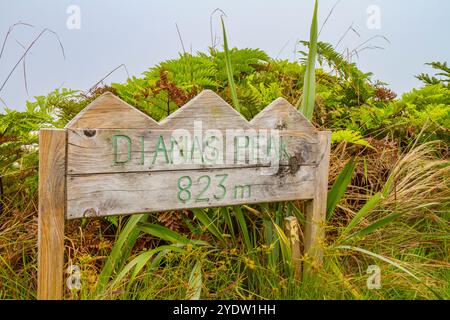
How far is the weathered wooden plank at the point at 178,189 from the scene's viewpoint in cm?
211

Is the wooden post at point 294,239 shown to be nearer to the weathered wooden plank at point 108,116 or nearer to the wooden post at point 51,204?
the weathered wooden plank at point 108,116

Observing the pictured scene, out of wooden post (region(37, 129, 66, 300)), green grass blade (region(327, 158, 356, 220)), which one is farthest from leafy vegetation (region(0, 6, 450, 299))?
wooden post (region(37, 129, 66, 300))

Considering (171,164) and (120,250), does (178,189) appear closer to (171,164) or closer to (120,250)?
(171,164)

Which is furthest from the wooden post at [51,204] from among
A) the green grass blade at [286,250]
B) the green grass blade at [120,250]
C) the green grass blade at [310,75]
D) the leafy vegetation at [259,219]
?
the green grass blade at [310,75]

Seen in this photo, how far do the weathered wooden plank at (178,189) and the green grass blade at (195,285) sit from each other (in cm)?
31

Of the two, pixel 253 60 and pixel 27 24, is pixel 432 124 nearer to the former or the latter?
pixel 253 60

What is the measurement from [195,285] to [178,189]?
0.43 m

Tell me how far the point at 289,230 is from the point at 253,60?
6.97 ft

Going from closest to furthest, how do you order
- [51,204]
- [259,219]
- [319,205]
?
[51,204]
[319,205]
[259,219]

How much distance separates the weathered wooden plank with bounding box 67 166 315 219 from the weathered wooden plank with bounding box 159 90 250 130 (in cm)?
21

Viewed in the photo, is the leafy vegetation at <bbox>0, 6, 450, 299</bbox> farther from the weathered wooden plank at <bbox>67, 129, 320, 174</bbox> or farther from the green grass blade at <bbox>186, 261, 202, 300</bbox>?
the weathered wooden plank at <bbox>67, 129, 320, 174</bbox>

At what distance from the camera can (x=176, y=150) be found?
90.0 inches

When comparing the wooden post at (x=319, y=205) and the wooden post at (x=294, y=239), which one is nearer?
the wooden post at (x=294, y=239)

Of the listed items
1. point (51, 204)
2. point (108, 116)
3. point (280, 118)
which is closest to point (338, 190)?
point (280, 118)
